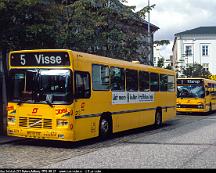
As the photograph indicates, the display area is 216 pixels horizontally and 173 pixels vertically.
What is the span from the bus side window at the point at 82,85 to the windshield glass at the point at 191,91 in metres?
19.9

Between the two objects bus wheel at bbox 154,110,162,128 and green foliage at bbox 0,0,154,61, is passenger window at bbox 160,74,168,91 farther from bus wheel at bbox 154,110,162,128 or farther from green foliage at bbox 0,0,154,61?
green foliage at bbox 0,0,154,61

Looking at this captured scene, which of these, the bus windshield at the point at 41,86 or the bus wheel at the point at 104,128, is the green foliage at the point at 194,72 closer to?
the bus wheel at the point at 104,128

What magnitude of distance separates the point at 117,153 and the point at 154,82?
9.21 meters

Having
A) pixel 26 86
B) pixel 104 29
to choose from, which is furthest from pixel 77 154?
pixel 104 29

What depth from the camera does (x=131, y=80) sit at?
59.5 feet

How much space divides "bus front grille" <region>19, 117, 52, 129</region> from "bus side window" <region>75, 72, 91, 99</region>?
1.14 metres

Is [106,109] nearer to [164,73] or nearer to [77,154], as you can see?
[77,154]

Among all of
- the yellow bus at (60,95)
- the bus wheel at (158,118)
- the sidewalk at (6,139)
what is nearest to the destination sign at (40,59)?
the yellow bus at (60,95)

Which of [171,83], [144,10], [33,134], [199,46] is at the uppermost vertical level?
[199,46]

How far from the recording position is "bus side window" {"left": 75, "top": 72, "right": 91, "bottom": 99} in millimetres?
13750

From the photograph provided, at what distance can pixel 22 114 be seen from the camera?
13.8 m

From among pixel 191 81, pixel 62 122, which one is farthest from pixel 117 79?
pixel 191 81

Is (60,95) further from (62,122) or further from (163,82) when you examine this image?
(163,82)

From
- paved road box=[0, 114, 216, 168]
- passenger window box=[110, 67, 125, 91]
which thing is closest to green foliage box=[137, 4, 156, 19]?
passenger window box=[110, 67, 125, 91]
